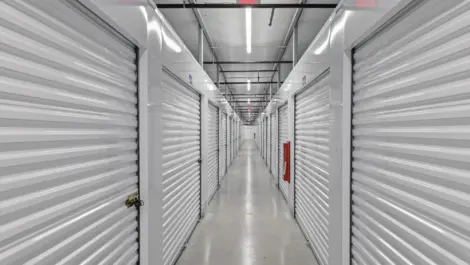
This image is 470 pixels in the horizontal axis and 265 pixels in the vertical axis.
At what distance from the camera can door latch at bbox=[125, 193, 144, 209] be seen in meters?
2.13

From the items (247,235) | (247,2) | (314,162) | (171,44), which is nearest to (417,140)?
(314,162)

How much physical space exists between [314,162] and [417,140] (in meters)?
2.29

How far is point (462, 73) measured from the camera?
122 cm

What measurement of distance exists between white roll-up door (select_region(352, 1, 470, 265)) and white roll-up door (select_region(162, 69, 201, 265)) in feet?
7.17

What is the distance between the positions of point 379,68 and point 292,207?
3912mm

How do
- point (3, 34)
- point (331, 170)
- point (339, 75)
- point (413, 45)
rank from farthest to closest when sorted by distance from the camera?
point (331, 170), point (339, 75), point (413, 45), point (3, 34)

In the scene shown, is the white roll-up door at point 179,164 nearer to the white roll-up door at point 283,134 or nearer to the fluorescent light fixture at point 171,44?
the fluorescent light fixture at point 171,44

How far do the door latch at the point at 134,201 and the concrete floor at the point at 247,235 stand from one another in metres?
1.58

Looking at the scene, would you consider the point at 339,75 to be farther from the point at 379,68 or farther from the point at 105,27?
the point at 105,27

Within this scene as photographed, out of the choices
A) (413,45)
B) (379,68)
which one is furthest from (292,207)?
(413,45)

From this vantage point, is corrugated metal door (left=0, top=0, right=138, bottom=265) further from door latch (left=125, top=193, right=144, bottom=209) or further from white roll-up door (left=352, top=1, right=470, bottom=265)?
white roll-up door (left=352, top=1, right=470, bottom=265)

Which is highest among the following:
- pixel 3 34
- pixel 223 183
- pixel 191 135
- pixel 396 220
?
pixel 3 34

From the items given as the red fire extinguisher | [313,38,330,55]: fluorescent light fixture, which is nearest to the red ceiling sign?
[313,38,330,55]: fluorescent light fixture

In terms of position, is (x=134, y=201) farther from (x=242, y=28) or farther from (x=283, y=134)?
(x=283, y=134)
